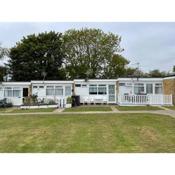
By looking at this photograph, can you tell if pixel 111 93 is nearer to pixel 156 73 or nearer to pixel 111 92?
pixel 111 92

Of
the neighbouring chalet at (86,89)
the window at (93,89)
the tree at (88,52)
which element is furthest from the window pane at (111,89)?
the tree at (88,52)

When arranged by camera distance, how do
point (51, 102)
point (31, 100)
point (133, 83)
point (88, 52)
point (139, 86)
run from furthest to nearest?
point (88, 52)
point (139, 86)
point (133, 83)
point (31, 100)
point (51, 102)

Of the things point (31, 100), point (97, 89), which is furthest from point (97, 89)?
point (31, 100)

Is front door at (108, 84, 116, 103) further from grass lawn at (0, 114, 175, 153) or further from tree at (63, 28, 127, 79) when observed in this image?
grass lawn at (0, 114, 175, 153)

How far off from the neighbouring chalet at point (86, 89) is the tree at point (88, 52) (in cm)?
1052

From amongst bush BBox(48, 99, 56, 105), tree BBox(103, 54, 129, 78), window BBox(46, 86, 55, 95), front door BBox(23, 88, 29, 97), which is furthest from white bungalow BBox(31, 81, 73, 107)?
tree BBox(103, 54, 129, 78)

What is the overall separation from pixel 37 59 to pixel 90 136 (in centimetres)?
3056

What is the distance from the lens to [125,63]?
139 ft

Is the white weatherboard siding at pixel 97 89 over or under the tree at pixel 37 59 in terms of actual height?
under

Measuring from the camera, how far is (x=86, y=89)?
2931cm

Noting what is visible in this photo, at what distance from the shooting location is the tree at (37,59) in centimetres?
3922

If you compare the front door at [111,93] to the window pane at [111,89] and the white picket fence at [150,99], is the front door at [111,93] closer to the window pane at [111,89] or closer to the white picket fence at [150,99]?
the window pane at [111,89]
